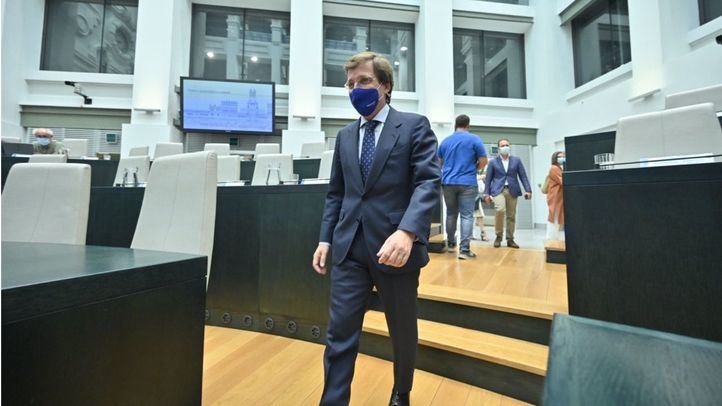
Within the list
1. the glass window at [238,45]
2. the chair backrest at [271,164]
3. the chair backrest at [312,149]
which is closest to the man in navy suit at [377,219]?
the chair backrest at [271,164]

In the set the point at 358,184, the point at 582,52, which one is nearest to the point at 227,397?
the point at 358,184

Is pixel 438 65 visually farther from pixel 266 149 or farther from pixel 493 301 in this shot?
pixel 493 301

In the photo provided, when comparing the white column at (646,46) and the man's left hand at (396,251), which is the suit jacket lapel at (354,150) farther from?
the white column at (646,46)

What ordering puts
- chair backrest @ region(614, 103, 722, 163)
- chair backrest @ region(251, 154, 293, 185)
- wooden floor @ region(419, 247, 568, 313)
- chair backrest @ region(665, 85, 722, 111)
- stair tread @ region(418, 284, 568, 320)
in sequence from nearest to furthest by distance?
stair tread @ region(418, 284, 568, 320), chair backrest @ region(614, 103, 722, 163), wooden floor @ region(419, 247, 568, 313), chair backrest @ region(665, 85, 722, 111), chair backrest @ region(251, 154, 293, 185)

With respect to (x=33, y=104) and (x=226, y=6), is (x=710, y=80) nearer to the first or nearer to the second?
(x=226, y=6)

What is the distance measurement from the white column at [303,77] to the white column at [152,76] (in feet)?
7.71

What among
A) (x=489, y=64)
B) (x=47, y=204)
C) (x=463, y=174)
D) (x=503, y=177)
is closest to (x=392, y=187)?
(x=47, y=204)

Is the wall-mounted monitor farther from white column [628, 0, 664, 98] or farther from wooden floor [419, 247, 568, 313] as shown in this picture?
white column [628, 0, 664, 98]

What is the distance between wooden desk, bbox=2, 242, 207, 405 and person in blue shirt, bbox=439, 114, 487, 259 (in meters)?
2.83

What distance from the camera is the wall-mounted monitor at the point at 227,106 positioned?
6637 mm

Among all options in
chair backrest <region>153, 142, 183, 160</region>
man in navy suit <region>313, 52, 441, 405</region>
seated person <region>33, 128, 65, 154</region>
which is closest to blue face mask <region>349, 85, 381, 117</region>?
man in navy suit <region>313, 52, 441, 405</region>

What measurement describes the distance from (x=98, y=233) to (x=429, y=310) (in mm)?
2284

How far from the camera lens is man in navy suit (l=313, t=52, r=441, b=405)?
1066 mm

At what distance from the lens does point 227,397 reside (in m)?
1.41
